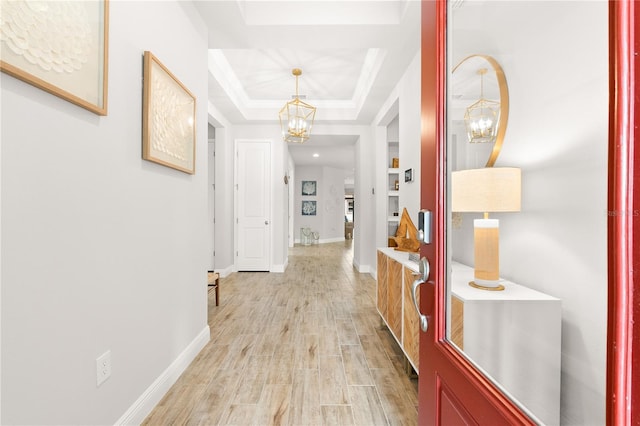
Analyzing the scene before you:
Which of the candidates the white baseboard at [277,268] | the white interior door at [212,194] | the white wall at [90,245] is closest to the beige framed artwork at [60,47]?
the white wall at [90,245]

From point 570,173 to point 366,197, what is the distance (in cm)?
465

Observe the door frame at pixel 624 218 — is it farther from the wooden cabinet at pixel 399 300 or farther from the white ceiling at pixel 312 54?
the white ceiling at pixel 312 54

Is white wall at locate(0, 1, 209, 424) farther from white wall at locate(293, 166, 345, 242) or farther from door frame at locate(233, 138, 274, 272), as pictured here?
white wall at locate(293, 166, 345, 242)

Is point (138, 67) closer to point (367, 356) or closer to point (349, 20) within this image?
point (349, 20)

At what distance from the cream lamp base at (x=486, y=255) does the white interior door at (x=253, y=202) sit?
4.56 meters

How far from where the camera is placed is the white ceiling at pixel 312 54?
95.8 inches

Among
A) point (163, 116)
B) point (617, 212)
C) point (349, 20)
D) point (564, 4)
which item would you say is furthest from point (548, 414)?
point (349, 20)

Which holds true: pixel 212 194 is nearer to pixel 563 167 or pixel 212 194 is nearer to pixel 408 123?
pixel 408 123

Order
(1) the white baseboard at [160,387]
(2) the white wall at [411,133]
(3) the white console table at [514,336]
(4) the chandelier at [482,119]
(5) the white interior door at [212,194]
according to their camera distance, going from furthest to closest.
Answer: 1. (5) the white interior door at [212,194]
2. (2) the white wall at [411,133]
3. (1) the white baseboard at [160,387]
4. (4) the chandelier at [482,119]
5. (3) the white console table at [514,336]

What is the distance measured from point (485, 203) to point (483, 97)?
349mm

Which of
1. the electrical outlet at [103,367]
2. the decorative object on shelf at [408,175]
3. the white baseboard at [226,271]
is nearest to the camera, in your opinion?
the electrical outlet at [103,367]

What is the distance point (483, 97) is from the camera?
2.99ft

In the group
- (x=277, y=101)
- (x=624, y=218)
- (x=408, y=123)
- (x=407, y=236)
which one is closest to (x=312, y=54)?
(x=408, y=123)

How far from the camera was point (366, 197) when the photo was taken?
524 cm
